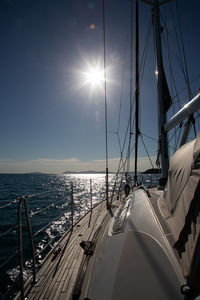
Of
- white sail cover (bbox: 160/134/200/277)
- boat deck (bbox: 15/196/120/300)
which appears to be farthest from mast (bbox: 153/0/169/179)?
white sail cover (bbox: 160/134/200/277)

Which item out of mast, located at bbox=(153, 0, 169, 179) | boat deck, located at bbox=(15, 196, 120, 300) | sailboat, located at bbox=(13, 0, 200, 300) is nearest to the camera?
sailboat, located at bbox=(13, 0, 200, 300)

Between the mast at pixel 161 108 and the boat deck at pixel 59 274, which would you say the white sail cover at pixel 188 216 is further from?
the mast at pixel 161 108

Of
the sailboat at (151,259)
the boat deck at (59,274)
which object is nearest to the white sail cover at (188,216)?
the sailboat at (151,259)

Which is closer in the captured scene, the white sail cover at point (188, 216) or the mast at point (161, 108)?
Answer: the white sail cover at point (188, 216)

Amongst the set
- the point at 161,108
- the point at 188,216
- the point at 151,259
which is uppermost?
the point at 161,108

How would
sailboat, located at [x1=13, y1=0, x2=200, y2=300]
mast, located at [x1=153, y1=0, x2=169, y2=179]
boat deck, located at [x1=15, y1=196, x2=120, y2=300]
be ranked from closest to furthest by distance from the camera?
sailboat, located at [x1=13, y1=0, x2=200, y2=300]
boat deck, located at [x1=15, y1=196, x2=120, y2=300]
mast, located at [x1=153, y1=0, x2=169, y2=179]

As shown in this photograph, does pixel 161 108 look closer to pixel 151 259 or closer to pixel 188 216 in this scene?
pixel 188 216

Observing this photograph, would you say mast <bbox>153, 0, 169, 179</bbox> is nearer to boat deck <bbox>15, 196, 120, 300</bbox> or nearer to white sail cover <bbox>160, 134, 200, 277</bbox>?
boat deck <bbox>15, 196, 120, 300</bbox>

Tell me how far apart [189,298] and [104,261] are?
2.78ft

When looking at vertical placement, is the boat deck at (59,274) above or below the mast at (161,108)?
below

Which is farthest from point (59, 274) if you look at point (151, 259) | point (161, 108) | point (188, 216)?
point (161, 108)

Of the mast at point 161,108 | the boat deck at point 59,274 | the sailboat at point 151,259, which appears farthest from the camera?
the mast at point 161,108

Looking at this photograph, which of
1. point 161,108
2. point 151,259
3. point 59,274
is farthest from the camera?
point 161,108

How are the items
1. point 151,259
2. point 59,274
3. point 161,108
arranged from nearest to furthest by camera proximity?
point 151,259, point 59,274, point 161,108
